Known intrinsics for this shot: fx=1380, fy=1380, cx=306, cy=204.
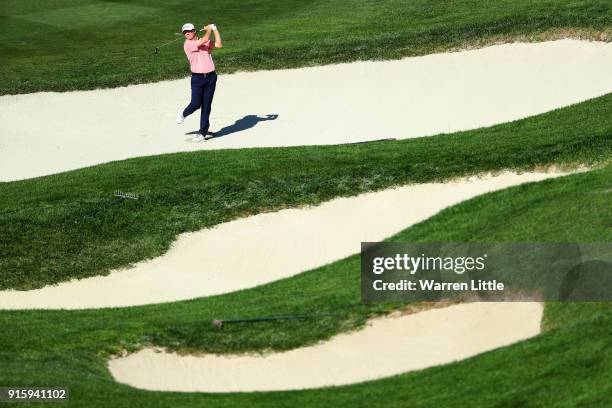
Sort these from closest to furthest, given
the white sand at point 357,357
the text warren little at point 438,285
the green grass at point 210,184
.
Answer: the white sand at point 357,357 → the text warren little at point 438,285 → the green grass at point 210,184

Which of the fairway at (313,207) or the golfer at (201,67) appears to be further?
the golfer at (201,67)

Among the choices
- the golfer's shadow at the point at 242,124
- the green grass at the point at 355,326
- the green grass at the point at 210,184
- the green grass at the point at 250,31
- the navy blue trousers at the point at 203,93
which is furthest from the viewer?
the green grass at the point at 250,31

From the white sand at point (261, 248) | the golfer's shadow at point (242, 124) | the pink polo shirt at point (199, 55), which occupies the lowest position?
the white sand at point (261, 248)

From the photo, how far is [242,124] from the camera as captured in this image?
98.6 ft

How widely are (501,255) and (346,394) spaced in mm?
4193

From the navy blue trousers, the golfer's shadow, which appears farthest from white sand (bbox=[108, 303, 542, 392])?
the golfer's shadow

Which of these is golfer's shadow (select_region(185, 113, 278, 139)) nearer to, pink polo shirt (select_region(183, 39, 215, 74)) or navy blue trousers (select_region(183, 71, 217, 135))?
navy blue trousers (select_region(183, 71, 217, 135))

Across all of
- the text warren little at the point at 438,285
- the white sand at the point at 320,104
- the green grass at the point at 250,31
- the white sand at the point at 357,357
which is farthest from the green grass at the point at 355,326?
the green grass at the point at 250,31

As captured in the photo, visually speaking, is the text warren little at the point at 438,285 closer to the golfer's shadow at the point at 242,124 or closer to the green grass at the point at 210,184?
the green grass at the point at 210,184

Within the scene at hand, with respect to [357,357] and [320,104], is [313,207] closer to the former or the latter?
[357,357]

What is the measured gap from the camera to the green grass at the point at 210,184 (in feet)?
73.6

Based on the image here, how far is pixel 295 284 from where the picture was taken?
20297mm

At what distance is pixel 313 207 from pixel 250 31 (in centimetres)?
1455

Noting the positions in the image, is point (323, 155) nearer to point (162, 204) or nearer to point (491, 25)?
point (162, 204)
